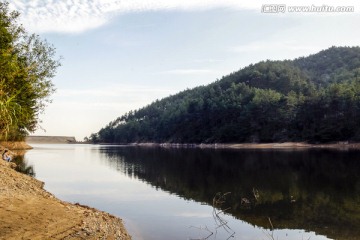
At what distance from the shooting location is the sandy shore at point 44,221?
1611 cm

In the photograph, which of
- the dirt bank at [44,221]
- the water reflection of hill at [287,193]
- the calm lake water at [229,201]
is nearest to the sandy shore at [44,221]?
the dirt bank at [44,221]

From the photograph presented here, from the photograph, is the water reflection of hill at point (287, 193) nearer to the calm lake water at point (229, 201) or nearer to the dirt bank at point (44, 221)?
the calm lake water at point (229, 201)

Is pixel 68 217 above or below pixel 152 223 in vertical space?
above

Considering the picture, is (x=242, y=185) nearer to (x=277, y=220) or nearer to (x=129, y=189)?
(x=129, y=189)

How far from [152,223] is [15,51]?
2888 cm

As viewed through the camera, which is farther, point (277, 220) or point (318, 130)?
point (318, 130)

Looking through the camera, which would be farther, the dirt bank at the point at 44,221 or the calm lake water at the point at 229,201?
the calm lake water at the point at 229,201

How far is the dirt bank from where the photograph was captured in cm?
1611

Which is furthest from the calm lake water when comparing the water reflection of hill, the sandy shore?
the sandy shore

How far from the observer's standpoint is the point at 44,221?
60.0ft

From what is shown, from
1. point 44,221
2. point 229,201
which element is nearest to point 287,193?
point 229,201

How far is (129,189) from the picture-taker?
4316 centimetres

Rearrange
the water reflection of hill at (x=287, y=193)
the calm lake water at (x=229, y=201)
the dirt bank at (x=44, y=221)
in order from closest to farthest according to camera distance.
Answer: the dirt bank at (x=44, y=221), the calm lake water at (x=229, y=201), the water reflection of hill at (x=287, y=193)

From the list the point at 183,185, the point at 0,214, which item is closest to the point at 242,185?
the point at 183,185
